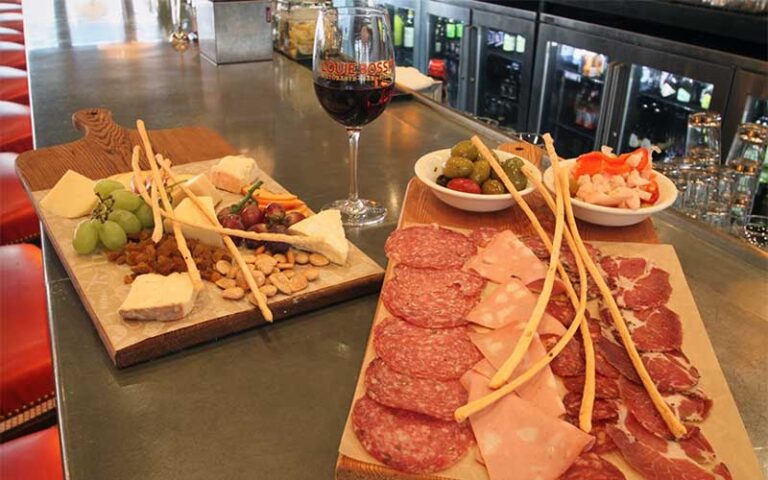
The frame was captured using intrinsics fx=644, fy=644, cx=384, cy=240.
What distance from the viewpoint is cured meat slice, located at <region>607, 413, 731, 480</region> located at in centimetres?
65

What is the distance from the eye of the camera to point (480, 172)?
119cm

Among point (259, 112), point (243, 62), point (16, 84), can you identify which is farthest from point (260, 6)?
point (16, 84)

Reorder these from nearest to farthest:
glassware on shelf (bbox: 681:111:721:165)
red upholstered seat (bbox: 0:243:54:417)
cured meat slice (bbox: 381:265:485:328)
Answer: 1. cured meat slice (bbox: 381:265:485:328)
2. red upholstered seat (bbox: 0:243:54:417)
3. glassware on shelf (bbox: 681:111:721:165)

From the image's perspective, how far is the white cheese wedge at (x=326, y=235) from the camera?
100 centimetres

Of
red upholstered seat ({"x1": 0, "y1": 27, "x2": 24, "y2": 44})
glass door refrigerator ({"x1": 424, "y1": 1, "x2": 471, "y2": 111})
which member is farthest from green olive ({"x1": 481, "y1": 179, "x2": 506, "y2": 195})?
red upholstered seat ({"x1": 0, "y1": 27, "x2": 24, "y2": 44})

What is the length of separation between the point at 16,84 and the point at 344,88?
8.13 feet

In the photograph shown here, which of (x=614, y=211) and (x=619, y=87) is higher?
(x=614, y=211)

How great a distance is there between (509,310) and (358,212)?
1.55 ft

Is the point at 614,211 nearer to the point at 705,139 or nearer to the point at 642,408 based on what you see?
the point at 642,408

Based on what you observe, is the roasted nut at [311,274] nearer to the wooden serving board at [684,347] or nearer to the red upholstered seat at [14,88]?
the wooden serving board at [684,347]

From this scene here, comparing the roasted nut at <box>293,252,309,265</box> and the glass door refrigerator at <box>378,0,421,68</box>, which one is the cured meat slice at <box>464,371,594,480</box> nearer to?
the roasted nut at <box>293,252,309,265</box>

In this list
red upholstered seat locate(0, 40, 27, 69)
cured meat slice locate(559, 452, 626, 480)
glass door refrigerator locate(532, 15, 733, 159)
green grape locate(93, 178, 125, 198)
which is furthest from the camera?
red upholstered seat locate(0, 40, 27, 69)

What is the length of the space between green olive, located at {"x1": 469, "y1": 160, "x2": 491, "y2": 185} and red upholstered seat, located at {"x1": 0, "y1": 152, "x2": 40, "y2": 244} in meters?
1.39

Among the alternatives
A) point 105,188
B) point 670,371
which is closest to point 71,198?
point 105,188
